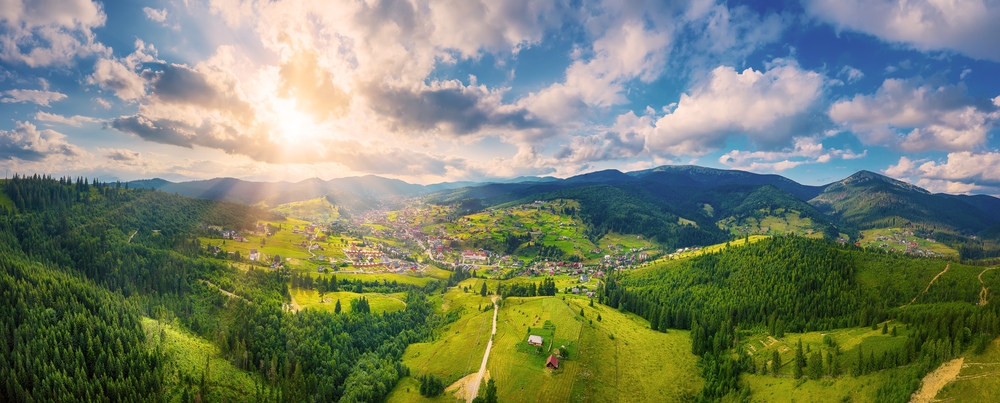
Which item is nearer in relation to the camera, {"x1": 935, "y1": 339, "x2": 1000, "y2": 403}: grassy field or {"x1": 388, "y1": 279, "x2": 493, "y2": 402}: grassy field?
{"x1": 935, "y1": 339, "x2": 1000, "y2": 403}: grassy field

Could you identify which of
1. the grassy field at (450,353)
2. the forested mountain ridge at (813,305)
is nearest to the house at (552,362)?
the grassy field at (450,353)

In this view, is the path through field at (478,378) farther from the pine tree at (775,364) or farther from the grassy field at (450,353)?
the pine tree at (775,364)

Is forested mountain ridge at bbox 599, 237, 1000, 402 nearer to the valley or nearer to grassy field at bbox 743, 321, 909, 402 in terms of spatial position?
the valley

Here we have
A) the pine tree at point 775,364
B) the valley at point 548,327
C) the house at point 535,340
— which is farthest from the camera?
the house at point 535,340

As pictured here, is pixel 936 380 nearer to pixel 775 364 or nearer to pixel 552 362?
pixel 775 364

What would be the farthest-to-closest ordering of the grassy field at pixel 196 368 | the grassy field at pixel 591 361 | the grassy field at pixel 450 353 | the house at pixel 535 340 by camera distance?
the house at pixel 535 340 → the grassy field at pixel 450 353 → the grassy field at pixel 196 368 → the grassy field at pixel 591 361

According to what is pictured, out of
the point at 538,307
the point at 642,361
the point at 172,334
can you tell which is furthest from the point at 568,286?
the point at 172,334

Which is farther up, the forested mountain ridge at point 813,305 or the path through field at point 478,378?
the forested mountain ridge at point 813,305

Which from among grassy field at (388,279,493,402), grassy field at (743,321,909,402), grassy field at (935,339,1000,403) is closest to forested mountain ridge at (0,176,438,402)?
grassy field at (388,279,493,402)
